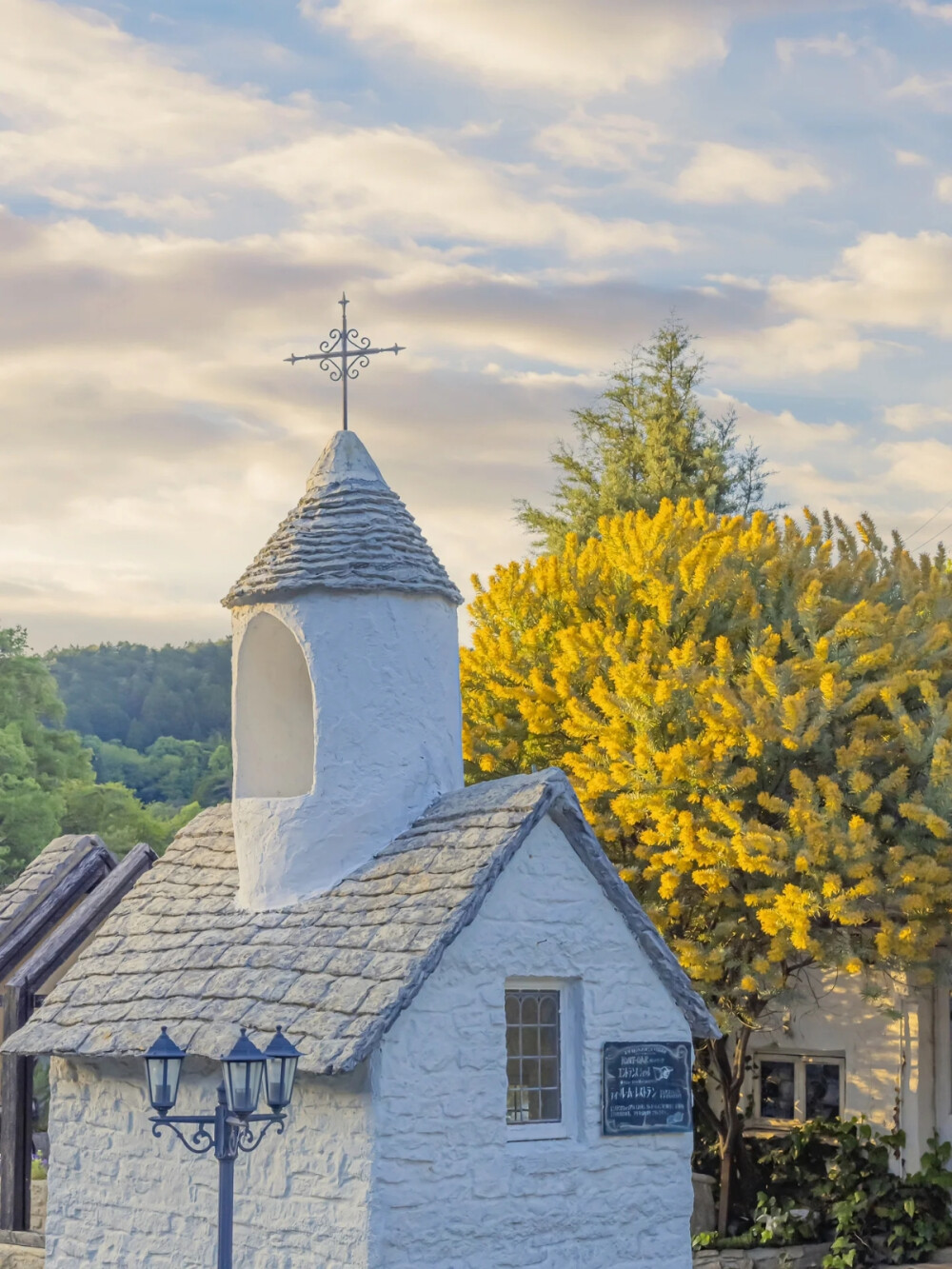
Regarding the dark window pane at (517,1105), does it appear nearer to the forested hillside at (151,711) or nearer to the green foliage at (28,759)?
the green foliage at (28,759)

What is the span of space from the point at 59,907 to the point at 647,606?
6912 mm

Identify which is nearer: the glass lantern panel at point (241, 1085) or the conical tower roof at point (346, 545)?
the glass lantern panel at point (241, 1085)

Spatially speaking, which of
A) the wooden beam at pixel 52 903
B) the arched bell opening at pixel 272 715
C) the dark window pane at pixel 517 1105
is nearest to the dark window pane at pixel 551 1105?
the dark window pane at pixel 517 1105

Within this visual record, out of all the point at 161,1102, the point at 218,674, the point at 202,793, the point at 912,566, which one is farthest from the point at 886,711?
the point at 218,674

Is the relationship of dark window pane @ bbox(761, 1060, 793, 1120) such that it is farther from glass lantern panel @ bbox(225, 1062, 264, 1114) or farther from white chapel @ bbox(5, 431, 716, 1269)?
glass lantern panel @ bbox(225, 1062, 264, 1114)

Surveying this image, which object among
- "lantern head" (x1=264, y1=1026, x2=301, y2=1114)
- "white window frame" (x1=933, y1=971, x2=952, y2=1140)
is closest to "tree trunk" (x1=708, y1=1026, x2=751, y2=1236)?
"white window frame" (x1=933, y1=971, x2=952, y2=1140)

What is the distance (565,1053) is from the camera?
11.9 meters

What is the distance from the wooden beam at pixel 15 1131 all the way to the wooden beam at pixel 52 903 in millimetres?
767

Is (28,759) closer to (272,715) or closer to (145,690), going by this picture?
(145,690)

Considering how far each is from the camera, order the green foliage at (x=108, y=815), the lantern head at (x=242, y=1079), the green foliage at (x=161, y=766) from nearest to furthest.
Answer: the lantern head at (x=242, y=1079)
the green foliage at (x=108, y=815)
the green foliage at (x=161, y=766)

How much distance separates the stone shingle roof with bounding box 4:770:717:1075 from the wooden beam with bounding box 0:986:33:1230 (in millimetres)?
2406

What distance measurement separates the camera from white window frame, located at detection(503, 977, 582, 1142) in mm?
11688

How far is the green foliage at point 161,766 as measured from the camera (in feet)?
194

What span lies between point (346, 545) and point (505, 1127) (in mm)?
4530
